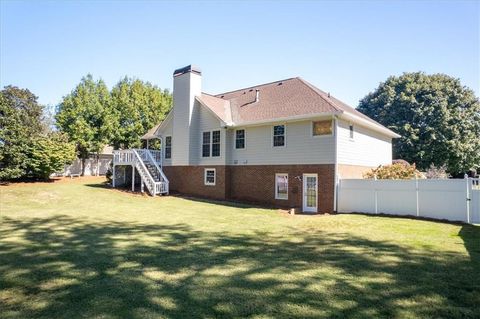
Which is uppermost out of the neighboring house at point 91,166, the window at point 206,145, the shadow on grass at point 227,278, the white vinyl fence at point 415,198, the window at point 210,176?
the window at point 206,145

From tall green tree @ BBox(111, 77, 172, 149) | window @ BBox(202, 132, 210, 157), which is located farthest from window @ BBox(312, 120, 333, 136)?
tall green tree @ BBox(111, 77, 172, 149)

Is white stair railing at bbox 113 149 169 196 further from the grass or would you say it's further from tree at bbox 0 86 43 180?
the grass

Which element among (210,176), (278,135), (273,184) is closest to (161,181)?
(210,176)

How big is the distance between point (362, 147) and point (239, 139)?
7081 millimetres

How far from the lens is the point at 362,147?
1859cm

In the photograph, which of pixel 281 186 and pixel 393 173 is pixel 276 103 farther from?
pixel 393 173

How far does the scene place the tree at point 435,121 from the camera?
33.5 m

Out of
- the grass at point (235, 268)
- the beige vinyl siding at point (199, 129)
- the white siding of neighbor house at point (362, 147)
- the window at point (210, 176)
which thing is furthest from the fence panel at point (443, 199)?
the beige vinyl siding at point (199, 129)

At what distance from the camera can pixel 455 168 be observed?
1335 inches

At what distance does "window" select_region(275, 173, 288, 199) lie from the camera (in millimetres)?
17797

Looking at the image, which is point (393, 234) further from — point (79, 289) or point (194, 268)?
point (79, 289)

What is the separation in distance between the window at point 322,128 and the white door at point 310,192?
2.15 m

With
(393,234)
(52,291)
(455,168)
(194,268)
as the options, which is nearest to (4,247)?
(52,291)

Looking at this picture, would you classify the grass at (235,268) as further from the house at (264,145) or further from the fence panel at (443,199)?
the house at (264,145)
